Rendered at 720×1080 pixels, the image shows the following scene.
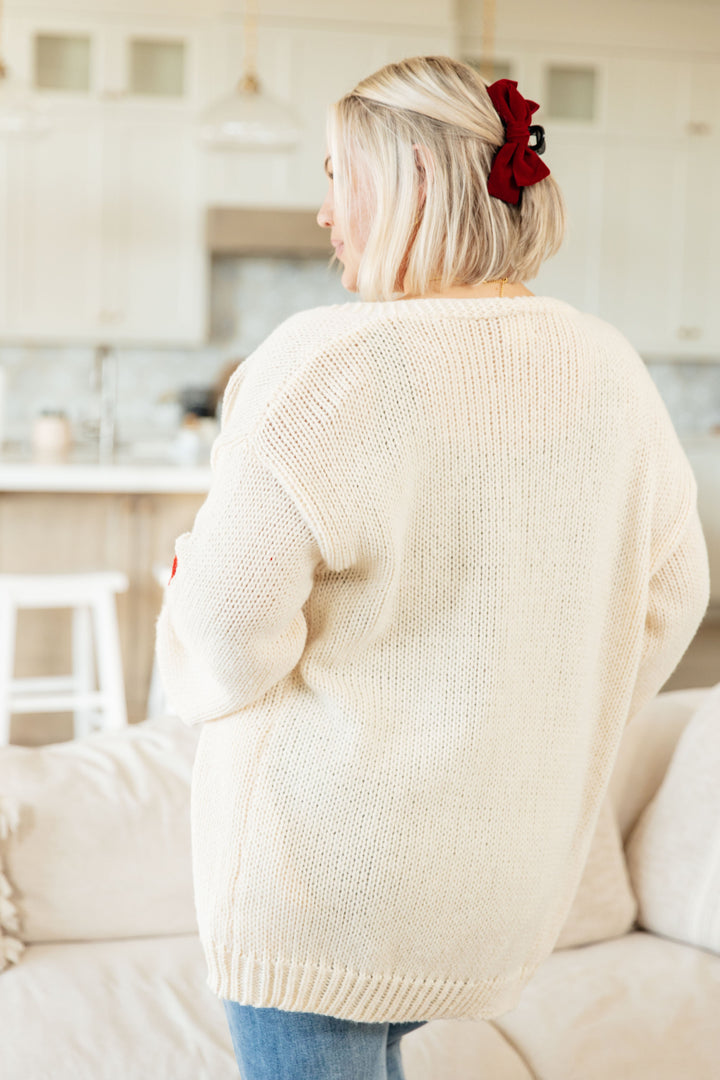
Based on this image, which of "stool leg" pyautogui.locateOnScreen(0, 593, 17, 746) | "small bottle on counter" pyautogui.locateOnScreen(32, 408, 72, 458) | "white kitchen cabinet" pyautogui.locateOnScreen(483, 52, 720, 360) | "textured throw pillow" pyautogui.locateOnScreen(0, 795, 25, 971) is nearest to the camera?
"textured throw pillow" pyautogui.locateOnScreen(0, 795, 25, 971)

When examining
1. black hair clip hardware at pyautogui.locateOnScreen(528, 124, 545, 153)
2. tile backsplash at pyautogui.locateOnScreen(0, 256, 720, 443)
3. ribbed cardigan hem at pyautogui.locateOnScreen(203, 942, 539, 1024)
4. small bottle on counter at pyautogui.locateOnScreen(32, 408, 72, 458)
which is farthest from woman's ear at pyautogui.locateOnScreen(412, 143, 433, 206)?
tile backsplash at pyautogui.locateOnScreen(0, 256, 720, 443)

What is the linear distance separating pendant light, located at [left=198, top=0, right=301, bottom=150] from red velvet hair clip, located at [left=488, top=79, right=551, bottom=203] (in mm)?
2810

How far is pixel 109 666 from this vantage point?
3146 mm

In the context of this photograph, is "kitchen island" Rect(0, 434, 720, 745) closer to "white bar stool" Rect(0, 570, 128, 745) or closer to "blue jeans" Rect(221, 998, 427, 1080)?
"white bar stool" Rect(0, 570, 128, 745)

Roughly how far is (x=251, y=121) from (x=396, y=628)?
120 inches

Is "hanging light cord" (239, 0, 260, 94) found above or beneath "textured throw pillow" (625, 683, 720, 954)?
above

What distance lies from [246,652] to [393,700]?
0.12m

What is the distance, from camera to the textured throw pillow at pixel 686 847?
1675mm

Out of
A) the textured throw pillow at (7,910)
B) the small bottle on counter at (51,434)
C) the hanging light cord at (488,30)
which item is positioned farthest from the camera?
the hanging light cord at (488,30)

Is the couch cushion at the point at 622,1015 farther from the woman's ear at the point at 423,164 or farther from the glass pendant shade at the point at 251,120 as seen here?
the glass pendant shade at the point at 251,120

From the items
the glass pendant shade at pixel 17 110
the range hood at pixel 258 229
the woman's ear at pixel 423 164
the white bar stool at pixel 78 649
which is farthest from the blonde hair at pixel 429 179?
the range hood at pixel 258 229

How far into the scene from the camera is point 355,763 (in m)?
0.80

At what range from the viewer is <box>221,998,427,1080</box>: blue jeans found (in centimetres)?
88

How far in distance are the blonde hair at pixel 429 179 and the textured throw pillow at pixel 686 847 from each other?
1.11m
